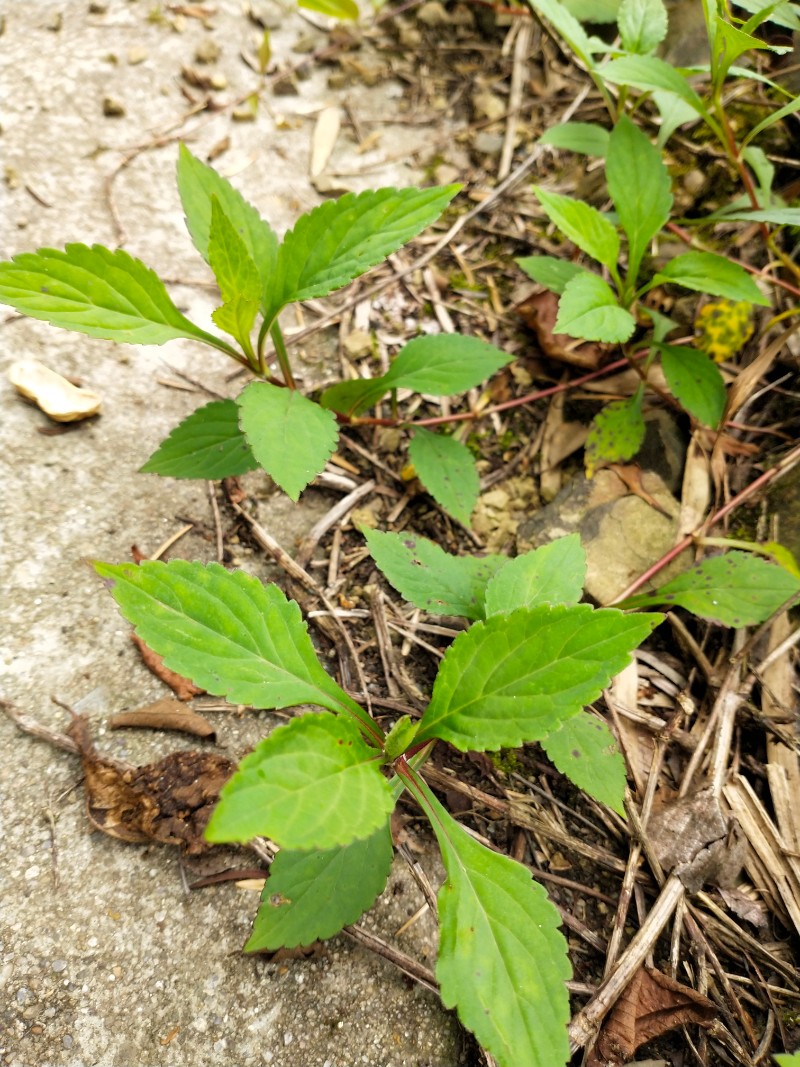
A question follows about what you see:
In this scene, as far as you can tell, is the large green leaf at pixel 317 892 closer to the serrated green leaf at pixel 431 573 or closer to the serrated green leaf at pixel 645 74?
the serrated green leaf at pixel 431 573

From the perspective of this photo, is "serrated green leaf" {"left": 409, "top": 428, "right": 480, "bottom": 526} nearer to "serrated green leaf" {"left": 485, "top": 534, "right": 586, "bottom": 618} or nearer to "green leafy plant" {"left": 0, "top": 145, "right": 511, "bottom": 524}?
"green leafy plant" {"left": 0, "top": 145, "right": 511, "bottom": 524}

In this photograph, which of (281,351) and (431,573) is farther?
(281,351)

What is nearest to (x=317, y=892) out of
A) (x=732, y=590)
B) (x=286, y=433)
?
(x=286, y=433)

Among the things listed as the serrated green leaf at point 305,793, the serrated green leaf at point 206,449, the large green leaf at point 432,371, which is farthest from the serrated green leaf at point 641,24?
the serrated green leaf at point 305,793

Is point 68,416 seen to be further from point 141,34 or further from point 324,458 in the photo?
point 141,34

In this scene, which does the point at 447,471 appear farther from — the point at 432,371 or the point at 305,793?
the point at 305,793

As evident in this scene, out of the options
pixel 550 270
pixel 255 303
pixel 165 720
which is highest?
pixel 550 270
